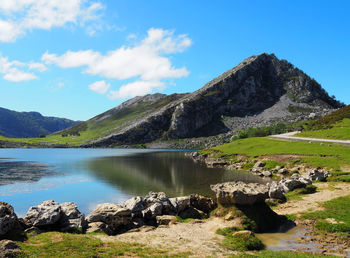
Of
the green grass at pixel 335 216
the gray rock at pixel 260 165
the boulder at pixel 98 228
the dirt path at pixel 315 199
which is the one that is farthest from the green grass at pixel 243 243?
the gray rock at pixel 260 165

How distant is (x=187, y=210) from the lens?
93.2 feet

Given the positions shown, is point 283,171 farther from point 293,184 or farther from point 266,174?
point 293,184

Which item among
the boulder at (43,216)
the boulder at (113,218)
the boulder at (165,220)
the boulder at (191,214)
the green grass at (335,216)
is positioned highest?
the boulder at (43,216)

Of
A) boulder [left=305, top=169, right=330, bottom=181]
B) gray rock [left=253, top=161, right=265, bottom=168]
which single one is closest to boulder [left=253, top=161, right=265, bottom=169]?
gray rock [left=253, top=161, right=265, bottom=168]

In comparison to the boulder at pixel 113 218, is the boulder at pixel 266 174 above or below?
below

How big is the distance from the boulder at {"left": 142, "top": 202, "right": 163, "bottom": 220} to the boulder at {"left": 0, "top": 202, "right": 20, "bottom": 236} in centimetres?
1212

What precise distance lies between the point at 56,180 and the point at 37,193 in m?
14.3

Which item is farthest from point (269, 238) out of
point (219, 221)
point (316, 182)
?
point (316, 182)

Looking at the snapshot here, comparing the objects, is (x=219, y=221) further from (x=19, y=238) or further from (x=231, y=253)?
(x=19, y=238)

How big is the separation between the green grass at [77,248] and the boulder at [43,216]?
1.88m

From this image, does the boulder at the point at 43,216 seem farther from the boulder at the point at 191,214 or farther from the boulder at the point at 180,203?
the boulder at the point at 191,214

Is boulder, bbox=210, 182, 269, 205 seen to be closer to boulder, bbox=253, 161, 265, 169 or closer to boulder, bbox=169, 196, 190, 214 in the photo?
boulder, bbox=169, 196, 190, 214

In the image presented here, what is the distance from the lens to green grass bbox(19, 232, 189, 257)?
15328 mm

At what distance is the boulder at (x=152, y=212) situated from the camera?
2627 cm
